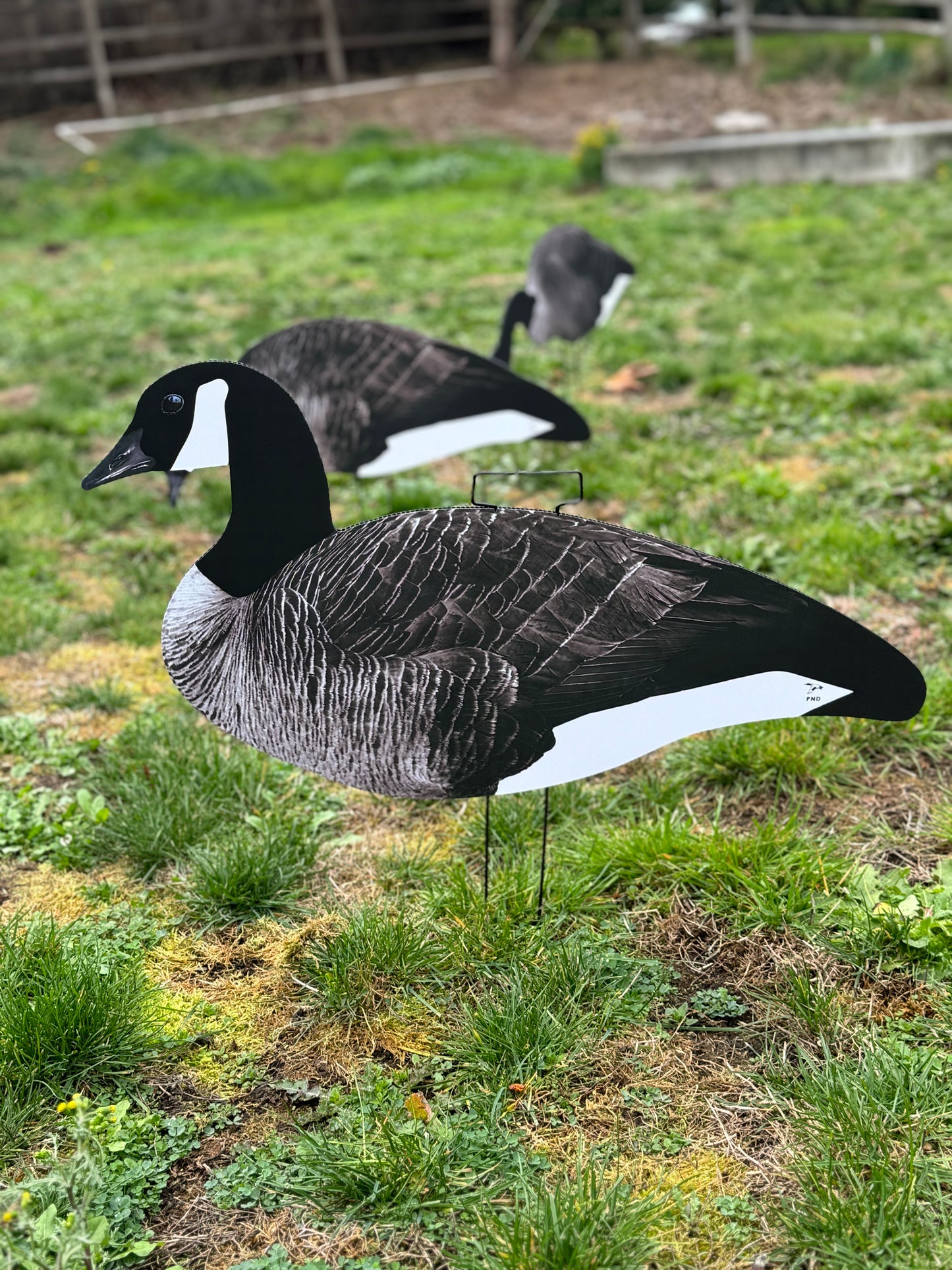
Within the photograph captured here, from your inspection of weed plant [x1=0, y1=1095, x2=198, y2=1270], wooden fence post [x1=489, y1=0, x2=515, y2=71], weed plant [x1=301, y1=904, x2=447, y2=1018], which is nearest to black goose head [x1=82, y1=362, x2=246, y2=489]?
weed plant [x1=301, y1=904, x2=447, y2=1018]

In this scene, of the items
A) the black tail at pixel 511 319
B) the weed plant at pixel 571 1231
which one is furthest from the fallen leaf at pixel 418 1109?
the black tail at pixel 511 319

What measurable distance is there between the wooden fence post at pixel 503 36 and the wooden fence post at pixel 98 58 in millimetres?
7204

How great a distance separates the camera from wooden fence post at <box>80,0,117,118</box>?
1833 cm

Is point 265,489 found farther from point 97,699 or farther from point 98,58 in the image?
point 98,58

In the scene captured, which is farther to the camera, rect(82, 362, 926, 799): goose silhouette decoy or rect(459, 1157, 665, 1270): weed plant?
rect(82, 362, 926, 799): goose silhouette decoy

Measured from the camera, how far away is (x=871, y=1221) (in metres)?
2.00

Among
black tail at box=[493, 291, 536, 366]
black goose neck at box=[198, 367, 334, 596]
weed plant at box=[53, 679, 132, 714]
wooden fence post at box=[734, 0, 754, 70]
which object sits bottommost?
weed plant at box=[53, 679, 132, 714]

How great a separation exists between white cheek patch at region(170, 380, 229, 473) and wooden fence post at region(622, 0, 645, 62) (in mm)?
21978

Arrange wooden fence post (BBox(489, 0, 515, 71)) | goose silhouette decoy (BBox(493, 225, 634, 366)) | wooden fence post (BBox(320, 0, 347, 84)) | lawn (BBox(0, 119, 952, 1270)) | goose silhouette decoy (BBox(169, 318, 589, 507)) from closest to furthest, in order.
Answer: lawn (BBox(0, 119, 952, 1270)), goose silhouette decoy (BBox(169, 318, 589, 507)), goose silhouette decoy (BBox(493, 225, 634, 366)), wooden fence post (BBox(320, 0, 347, 84)), wooden fence post (BBox(489, 0, 515, 71))

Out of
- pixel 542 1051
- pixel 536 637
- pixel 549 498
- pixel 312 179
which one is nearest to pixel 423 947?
pixel 542 1051

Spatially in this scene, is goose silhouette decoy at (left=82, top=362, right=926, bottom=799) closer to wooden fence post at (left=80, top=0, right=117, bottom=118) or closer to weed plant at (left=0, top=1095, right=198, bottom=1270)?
weed plant at (left=0, top=1095, right=198, bottom=1270)

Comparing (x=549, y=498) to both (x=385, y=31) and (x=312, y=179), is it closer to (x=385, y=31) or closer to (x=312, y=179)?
(x=312, y=179)

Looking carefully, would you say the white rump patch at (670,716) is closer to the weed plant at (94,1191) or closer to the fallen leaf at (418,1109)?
the fallen leaf at (418,1109)

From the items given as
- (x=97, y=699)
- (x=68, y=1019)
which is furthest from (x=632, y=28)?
(x=68, y=1019)
